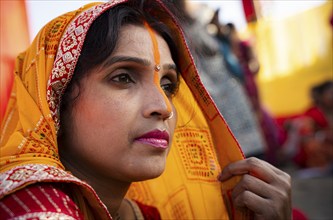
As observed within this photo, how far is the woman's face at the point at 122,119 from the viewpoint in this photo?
1.22 meters

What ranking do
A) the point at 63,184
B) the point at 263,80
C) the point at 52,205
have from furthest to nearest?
the point at 263,80, the point at 63,184, the point at 52,205

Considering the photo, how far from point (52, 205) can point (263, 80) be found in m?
6.77

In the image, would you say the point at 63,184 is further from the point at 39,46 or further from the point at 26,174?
the point at 39,46

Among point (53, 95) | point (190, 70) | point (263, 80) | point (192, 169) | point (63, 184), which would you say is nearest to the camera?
point (63, 184)

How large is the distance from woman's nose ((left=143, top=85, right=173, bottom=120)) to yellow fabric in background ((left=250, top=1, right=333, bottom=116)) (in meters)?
5.48

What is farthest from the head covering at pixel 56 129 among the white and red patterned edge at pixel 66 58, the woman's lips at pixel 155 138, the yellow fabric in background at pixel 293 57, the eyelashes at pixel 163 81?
the yellow fabric in background at pixel 293 57

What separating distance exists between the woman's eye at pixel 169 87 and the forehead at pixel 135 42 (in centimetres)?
10

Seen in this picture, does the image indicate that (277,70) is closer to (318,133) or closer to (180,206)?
(318,133)

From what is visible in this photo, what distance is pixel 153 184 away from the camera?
1.79 meters

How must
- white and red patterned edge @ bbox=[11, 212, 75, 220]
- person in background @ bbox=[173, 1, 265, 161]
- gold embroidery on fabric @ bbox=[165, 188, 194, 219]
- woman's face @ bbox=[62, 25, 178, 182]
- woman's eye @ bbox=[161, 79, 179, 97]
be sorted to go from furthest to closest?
person in background @ bbox=[173, 1, 265, 161]
gold embroidery on fabric @ bbox=[165, 188, 194, 219]
woman's eye @ bbox=[161, 79, 179, 97]
woman's face @ bbox=[62, 25, 178, 182]
white and red patterned edge @ bbox=[11, 212, 75, 220]

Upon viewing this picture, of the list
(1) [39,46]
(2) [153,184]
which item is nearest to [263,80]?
(2) [153,184]

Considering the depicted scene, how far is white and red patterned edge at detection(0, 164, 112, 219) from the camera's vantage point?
3.29 feet

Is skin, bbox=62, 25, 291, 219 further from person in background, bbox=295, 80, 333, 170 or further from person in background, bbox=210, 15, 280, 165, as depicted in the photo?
person in background, bbox=295, 80, 333, 170

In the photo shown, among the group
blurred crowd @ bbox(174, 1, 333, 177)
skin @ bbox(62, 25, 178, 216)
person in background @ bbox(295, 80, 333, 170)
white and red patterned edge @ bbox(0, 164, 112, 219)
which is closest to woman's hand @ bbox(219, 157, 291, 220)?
skin @ bbox(62, 25, 178, 216)
